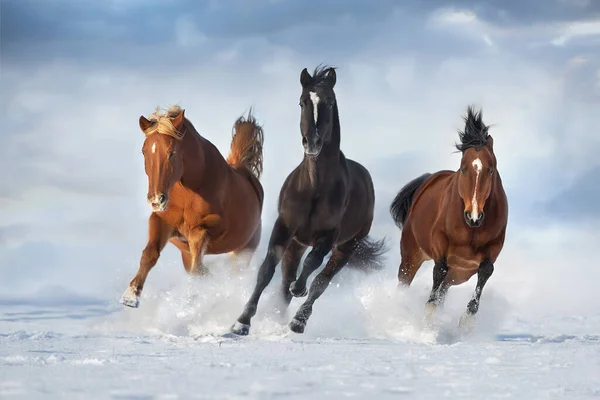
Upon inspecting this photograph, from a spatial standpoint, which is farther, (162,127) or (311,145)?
(162,127)

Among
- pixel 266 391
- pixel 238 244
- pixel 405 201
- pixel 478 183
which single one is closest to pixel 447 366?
pixel 266 391

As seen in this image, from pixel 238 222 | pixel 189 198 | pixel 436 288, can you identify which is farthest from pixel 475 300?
pixel 189 198

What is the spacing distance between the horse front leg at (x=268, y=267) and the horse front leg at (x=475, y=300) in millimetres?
1977

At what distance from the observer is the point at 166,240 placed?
895cm

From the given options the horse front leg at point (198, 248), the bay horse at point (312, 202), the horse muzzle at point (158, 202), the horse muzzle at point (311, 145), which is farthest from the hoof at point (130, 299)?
the horse muzzle at point (311, 145)

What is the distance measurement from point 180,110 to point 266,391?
4381mm

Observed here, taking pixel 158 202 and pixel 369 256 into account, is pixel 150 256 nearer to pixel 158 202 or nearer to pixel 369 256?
pixel 158 202

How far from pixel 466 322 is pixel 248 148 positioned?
398 cm

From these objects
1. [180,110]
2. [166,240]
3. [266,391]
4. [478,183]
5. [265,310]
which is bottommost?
[266,391]

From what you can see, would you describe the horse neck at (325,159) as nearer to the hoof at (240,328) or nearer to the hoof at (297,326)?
the hoof at (297,326)

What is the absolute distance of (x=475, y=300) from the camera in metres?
8.71

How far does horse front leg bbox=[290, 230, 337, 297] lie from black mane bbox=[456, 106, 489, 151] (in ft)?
5.49

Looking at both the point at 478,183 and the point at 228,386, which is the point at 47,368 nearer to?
the point at 228,386

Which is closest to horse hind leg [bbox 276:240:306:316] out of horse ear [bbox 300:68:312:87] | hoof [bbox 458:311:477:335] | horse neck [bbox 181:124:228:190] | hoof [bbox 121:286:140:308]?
horse neck [bbox 181:124:228:190]
